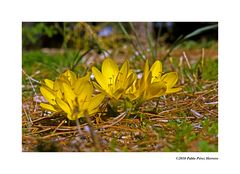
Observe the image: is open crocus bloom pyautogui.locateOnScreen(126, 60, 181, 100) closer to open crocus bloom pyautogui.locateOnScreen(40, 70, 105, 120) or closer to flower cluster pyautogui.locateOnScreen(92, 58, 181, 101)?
flower cluster pyautogui.locateOnScreen(92, 58, 181, 101)

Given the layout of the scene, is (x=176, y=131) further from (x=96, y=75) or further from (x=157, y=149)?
(x=96, y=75)

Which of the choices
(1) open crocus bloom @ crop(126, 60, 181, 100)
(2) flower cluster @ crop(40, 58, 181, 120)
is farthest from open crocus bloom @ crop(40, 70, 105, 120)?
(1) open crocus bloom @ crop(126, 60, 181, 100)

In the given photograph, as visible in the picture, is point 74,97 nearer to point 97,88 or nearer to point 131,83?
point 97,88

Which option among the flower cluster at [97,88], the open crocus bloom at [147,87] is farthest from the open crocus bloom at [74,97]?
the open crocus bloom at [147,87]

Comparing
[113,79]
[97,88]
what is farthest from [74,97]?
[113,79]

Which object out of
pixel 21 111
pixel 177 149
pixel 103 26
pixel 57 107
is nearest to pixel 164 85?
pixel 177 149

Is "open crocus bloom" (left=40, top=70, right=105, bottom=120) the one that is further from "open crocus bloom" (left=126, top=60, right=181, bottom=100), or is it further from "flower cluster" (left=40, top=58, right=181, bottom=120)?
"open crocus bloom" (left=126, top=60, right=181, bottom=100)
